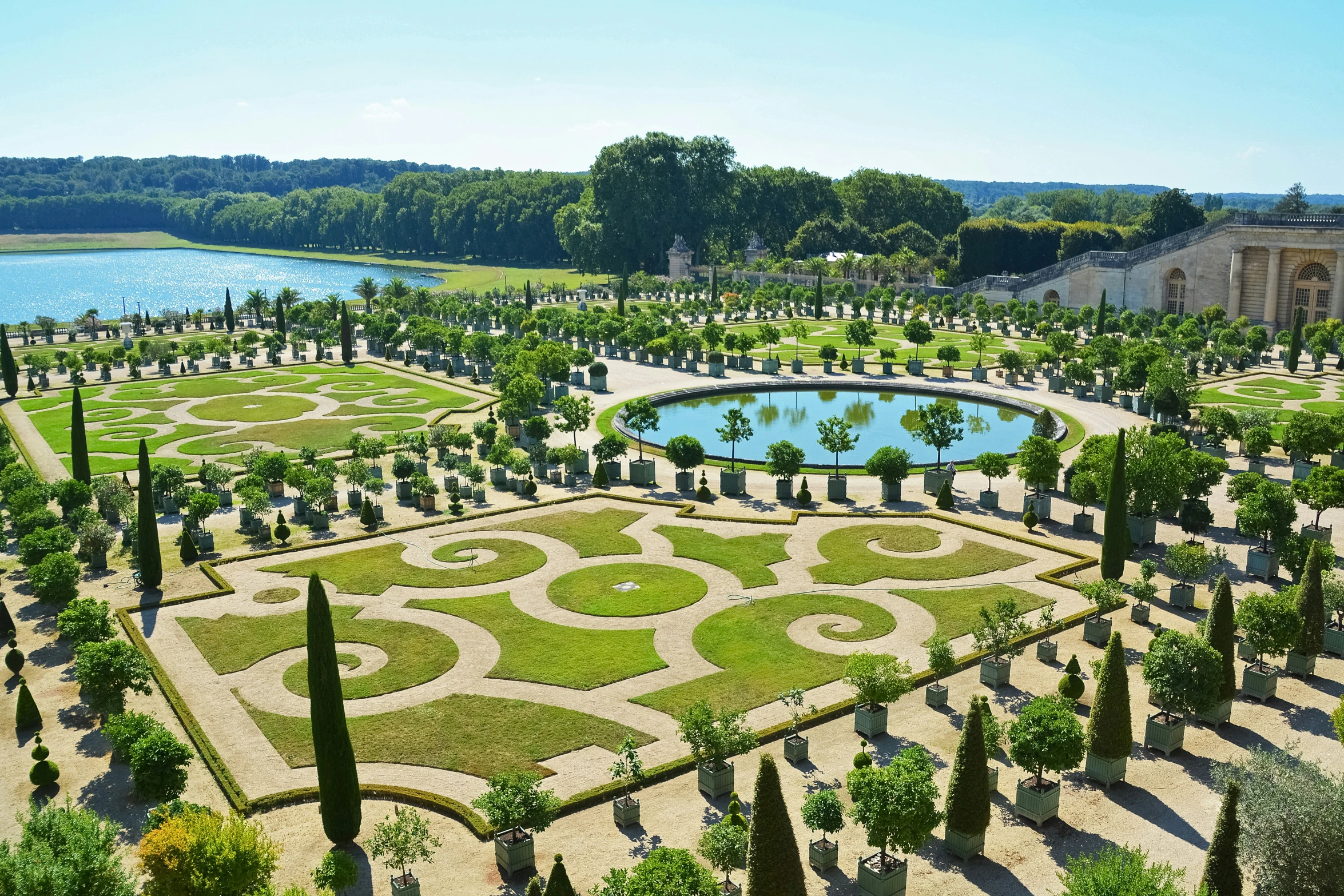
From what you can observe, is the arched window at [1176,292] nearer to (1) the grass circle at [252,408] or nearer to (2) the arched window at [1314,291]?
(2) the arched window at [1314,291]

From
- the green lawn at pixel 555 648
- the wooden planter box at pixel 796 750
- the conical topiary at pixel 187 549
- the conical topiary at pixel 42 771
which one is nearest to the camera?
the conical topiary at pixel 42 771

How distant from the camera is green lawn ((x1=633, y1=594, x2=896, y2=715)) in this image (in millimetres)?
32719

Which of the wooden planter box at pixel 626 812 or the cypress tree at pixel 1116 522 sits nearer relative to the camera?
the wooden planter box at pixel 626 812

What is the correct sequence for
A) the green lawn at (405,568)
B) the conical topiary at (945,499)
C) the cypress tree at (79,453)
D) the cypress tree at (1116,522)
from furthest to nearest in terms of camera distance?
1. the cypress tree at (79,453)
2. the conical topiary at (945,499)
3. the green lawn at (405,568)
4. the cypress tree at (1116,522)

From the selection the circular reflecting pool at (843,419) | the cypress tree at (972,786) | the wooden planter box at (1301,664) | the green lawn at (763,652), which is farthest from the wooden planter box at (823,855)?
the circular reflecting pool at (843,419)

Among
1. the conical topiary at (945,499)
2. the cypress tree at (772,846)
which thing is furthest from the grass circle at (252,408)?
the cypress tree at (772,846)

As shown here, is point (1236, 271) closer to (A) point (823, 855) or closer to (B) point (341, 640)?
(B) point (341, 640)

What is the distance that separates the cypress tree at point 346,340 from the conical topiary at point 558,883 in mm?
79688

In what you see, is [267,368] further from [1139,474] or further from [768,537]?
[1139,474]

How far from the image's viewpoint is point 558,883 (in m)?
22.1

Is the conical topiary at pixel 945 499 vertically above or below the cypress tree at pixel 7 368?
below

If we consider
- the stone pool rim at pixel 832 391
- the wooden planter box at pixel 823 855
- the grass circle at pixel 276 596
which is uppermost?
the stone pool rim at pixel 832 391

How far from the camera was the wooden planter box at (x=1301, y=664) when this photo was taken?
111 ft

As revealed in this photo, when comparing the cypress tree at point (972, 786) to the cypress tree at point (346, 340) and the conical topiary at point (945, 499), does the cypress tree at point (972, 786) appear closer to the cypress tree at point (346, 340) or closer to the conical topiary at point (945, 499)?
the conical topiary at point (945, 499)
